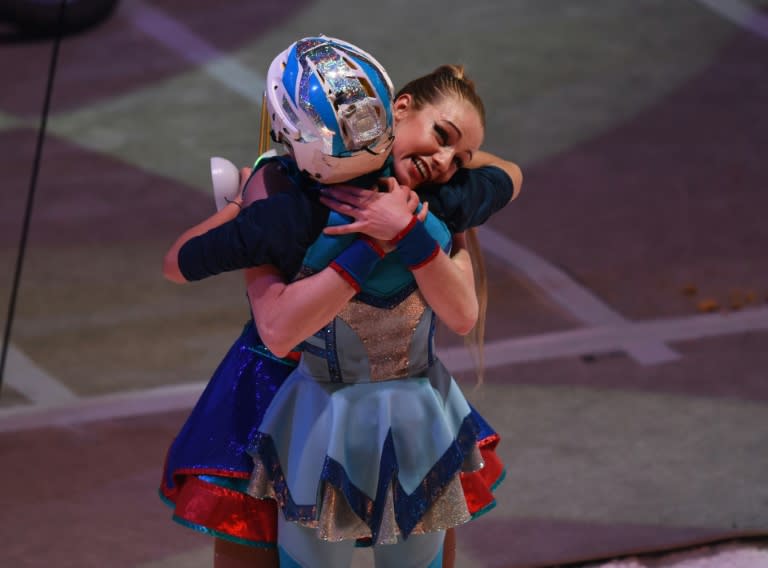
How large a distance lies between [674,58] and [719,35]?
389 mm

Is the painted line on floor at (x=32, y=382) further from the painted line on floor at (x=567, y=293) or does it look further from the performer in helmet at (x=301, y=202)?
the performer in helmet at (x=301, y=202)

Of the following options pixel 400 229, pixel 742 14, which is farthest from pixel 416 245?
pixel 742 14

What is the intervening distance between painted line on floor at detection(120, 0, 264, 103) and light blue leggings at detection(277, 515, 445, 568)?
14.3 feet

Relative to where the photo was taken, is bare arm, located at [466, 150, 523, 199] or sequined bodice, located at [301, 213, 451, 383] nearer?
sequined bodice, located at [301, 213, 451, 383]

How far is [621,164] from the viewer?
5.97 metres

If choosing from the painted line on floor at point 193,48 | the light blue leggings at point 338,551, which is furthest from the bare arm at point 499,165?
the painted line on floor at point 193,48

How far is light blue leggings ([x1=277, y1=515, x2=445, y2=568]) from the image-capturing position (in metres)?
2.42

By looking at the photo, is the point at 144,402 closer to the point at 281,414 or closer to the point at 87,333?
the point at 87,333

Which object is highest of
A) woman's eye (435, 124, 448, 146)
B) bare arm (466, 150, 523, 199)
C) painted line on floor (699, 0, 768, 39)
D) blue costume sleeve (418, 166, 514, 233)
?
woman's eye (435, 124, 448, 146)

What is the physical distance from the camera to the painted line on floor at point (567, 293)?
461 cm

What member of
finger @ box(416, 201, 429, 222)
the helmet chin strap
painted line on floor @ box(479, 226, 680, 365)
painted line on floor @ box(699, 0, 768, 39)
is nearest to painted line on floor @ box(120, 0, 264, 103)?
painted line on floor @ box(479, 226, 680, 365)

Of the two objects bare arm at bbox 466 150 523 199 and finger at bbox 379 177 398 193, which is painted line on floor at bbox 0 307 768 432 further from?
finger at bbox 379 177 398 193

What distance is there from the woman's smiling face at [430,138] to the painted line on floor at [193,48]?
4304 mm

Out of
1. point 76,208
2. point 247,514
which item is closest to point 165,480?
point 247,514
